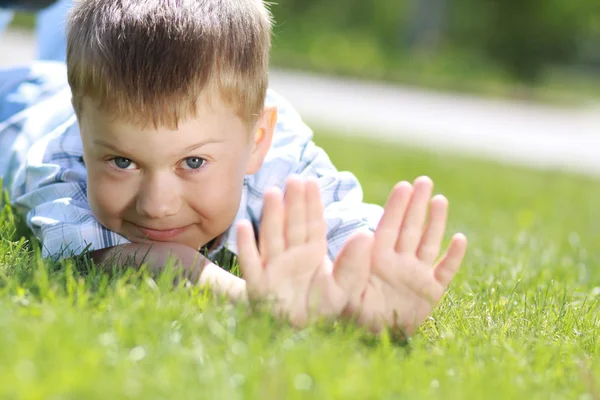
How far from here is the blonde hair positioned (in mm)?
2617

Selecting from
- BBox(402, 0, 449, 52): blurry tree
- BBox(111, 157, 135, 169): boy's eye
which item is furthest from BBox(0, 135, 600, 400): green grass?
BBox(402, 0, 449, 52): blurry tree

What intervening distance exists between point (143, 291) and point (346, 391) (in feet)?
2.33

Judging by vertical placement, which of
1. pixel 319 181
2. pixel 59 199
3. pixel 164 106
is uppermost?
pixel 164 106

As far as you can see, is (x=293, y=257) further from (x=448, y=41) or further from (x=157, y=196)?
(x=448, y=41)

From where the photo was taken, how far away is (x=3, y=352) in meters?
1.79

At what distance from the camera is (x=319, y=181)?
329 centimetres

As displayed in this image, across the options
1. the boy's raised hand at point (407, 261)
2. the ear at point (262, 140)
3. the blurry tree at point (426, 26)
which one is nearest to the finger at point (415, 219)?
the boy's raised hand at point (407, 261)

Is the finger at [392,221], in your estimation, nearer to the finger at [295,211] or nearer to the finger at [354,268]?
the finger at [354,268]

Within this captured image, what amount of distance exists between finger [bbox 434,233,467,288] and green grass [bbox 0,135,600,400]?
0.17 meters

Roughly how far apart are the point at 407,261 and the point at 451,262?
4.9 inches

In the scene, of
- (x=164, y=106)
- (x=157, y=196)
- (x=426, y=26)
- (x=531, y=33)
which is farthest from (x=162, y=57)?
(x=531, y=33)

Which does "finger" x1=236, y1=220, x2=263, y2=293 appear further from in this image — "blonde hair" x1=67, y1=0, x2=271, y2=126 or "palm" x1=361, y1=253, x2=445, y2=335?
"blonde hair" x1=67, y1=0, x2=271, y2=126

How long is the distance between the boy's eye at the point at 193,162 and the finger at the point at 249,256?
1.30 feet

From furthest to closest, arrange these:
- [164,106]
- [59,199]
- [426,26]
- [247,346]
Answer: [426,26] → [59,199] → [164,106] → [247,346]
